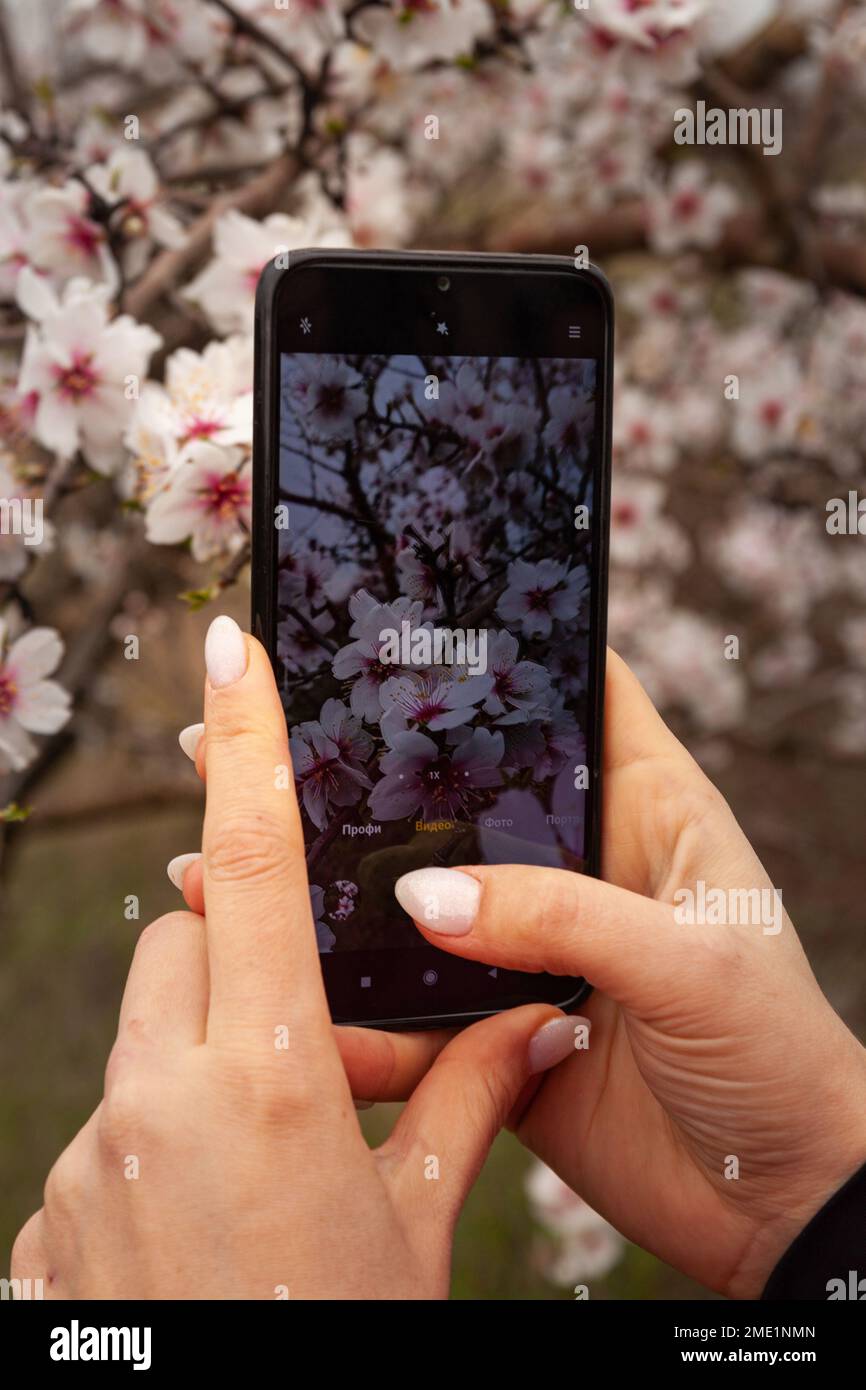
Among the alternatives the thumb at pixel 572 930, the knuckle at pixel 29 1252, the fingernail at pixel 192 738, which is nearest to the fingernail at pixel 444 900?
the thumb at pixel 572 930

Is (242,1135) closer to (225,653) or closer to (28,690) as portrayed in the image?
(225,653)

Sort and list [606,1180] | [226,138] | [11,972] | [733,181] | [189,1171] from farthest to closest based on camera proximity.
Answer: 1. [11,972]
2. [733,181]
3. [226,138]
4. [606,1180]
5. [189,1171]

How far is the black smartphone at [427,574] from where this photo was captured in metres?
0.81

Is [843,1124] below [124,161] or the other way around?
below

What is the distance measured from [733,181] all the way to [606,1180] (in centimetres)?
235

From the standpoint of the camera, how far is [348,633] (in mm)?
827

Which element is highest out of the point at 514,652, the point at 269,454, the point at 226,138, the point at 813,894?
the point at 226,138

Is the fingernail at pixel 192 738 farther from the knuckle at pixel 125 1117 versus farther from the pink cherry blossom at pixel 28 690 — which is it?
the knuckle at pixel 125 1117

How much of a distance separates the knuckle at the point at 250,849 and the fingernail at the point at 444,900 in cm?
13

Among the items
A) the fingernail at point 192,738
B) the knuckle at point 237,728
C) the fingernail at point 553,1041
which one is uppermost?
the knuckle at point 237,728

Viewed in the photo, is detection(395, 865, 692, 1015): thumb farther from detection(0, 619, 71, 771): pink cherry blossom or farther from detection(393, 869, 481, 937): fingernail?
detection(0, 619, 71, 771): pink cherry blossom

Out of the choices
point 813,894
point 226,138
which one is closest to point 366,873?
point 226,138

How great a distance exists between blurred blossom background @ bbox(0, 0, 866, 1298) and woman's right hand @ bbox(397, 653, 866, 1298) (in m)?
0.35

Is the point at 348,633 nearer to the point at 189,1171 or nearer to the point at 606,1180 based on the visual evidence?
the point at 189,1171
